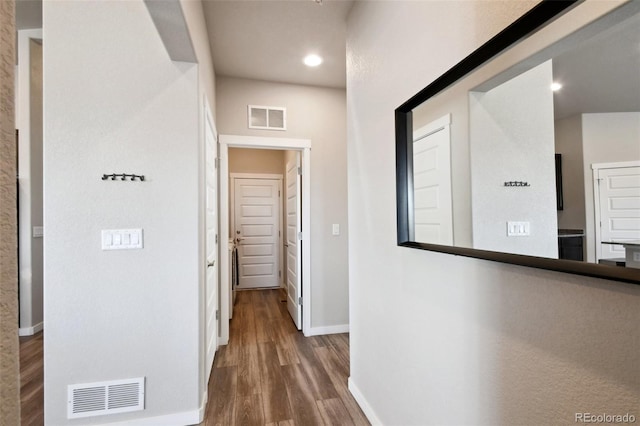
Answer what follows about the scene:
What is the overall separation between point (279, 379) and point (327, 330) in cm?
105

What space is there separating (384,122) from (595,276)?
1.26 metres

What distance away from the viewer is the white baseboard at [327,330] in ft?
10.8

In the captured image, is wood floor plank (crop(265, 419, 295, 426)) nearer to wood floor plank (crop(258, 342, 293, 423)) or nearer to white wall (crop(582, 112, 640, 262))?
wood floor plank (crop(258, 342, 293, 423))

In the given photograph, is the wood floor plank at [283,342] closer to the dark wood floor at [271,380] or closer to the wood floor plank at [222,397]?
the dark wood floor at [271,380]

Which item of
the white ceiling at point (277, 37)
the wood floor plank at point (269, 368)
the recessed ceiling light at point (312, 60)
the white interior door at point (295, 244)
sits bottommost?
the wood floor plank at point (269, 368)

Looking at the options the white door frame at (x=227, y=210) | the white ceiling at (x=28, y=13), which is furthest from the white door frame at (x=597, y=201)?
the white ceiling at (x=28, y=13)

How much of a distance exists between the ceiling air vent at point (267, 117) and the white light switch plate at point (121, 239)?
5.92 ft

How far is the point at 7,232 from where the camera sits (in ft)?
1.20

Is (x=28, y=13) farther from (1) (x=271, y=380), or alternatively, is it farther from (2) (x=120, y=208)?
(1) (x=271, y=380)

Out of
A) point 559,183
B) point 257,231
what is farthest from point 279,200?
point 559,183

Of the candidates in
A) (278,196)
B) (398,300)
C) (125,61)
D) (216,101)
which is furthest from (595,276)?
(278,196)

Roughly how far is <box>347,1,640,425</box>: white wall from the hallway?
0.26m

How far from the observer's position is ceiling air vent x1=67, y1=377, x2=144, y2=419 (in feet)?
5.58

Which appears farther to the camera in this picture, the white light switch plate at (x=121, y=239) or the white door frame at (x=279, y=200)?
the white door frame at (x=279, y=200)
